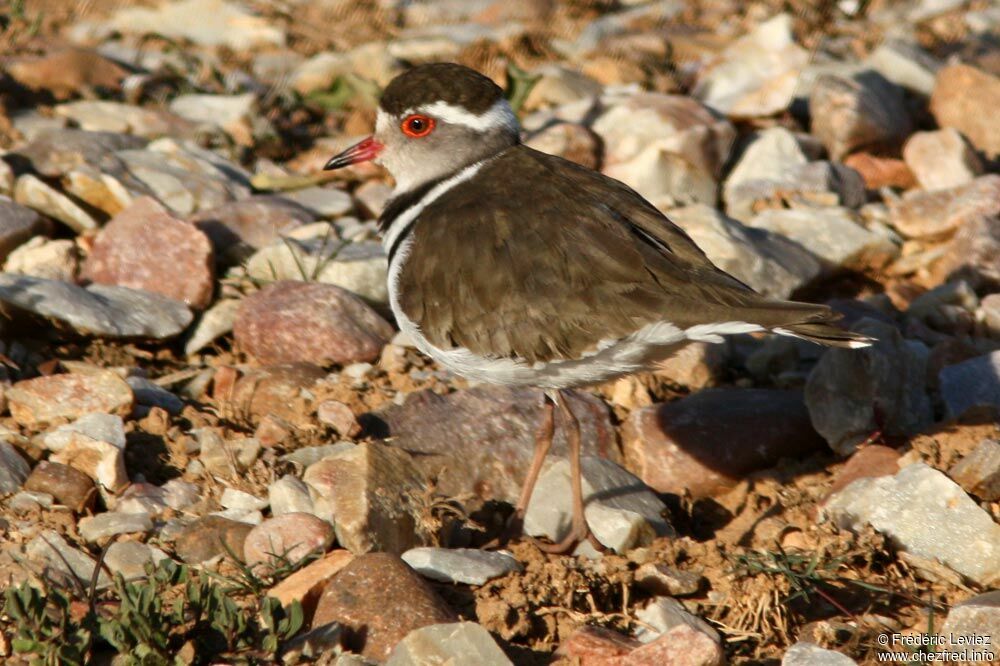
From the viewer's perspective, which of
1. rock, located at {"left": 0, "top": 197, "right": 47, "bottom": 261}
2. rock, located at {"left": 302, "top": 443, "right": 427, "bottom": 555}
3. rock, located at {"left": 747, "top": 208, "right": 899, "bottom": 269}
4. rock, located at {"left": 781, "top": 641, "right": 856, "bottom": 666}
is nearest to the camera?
rock, located at {"left": 781, "top": 641, "right": 856, "bottom": 666}

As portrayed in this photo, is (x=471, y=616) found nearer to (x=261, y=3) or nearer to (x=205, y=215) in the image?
(x=205, y=215)

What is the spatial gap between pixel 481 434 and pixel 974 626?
6.80ft

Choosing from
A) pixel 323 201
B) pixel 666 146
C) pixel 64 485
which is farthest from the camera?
pixel 666 146

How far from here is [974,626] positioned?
12.5ft

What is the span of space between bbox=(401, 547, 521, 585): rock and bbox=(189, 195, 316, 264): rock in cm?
269

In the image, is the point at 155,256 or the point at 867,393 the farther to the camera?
the point at 155,256

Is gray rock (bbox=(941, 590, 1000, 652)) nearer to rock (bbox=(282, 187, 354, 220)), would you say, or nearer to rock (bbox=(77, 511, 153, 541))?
rock (bbox=(77, 511, 153, 541))

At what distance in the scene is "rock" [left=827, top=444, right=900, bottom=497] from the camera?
4789 millimetres

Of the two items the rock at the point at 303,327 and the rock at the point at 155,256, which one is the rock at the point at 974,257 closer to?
the rock at the point at 303,327

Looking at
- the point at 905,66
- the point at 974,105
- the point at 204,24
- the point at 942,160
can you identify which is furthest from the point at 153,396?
the point at 905,66

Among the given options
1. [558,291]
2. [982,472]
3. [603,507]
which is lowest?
[603,507]

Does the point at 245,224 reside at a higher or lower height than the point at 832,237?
higher

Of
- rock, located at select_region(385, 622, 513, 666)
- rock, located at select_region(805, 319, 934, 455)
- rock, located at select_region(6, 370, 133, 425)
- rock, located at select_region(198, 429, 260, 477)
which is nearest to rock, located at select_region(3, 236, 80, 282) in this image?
rock, located at select_region(6, 370, 133, 425)

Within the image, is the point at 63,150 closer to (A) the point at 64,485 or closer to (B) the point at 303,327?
(B) the point at 303,327
